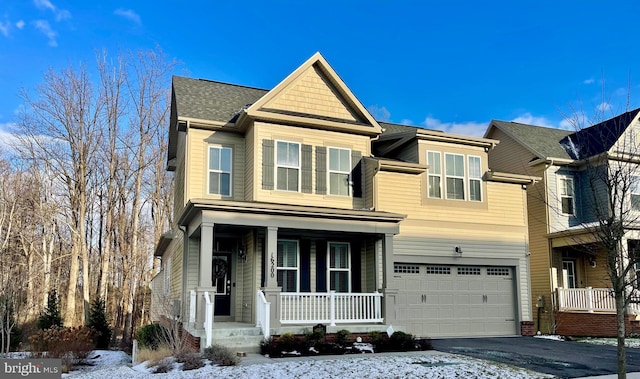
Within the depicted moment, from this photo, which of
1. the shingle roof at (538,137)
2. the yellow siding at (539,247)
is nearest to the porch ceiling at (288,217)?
the yellow siding at (539,247)

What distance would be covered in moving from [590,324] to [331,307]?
9.52 meters

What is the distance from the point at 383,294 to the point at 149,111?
21.9 m

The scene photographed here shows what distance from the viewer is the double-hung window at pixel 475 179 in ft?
59.1

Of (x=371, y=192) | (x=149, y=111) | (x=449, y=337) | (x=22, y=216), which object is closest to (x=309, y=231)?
(x=371, y=192)

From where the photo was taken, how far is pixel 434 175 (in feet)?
57.7

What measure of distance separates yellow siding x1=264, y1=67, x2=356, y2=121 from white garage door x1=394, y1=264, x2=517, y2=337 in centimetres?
518

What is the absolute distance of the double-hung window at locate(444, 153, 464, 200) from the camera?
17.8 meters

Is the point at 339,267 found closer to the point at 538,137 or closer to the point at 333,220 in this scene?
the point at 333,220

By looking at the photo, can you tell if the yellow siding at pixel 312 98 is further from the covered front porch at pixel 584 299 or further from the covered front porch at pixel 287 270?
the covered front porch at pixel 584 299

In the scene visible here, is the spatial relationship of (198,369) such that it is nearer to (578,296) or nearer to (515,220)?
(515,220)

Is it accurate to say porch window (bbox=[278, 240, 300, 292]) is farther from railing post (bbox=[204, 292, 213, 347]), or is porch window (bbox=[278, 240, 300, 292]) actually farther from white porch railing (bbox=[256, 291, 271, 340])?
railing post (bbox=[204, 292, 213, 347])

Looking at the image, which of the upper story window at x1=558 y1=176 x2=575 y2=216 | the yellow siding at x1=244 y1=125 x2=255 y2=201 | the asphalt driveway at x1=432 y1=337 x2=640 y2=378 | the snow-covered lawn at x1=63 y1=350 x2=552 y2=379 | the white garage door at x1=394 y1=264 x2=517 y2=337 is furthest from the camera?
the upper story window at x1=558 y1=176 x2=575 y2=216

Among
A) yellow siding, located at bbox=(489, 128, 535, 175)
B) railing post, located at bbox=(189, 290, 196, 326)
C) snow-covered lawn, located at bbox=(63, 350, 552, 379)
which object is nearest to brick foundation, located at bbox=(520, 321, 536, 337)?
yellow siding, located at bbox=(489, 128, 535, 175)

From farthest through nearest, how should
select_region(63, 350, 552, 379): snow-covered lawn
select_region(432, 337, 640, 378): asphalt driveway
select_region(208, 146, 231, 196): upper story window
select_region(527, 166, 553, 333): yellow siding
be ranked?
1. select_region(527, 166, 553, 333): yellow siding
2. select_region(208, 146, 231, 196): upper story window
3. select_region(432, 337, 640, 378): asphalt driveway
4. select_region(63, 350, 552, 379): snow-covered lawn
